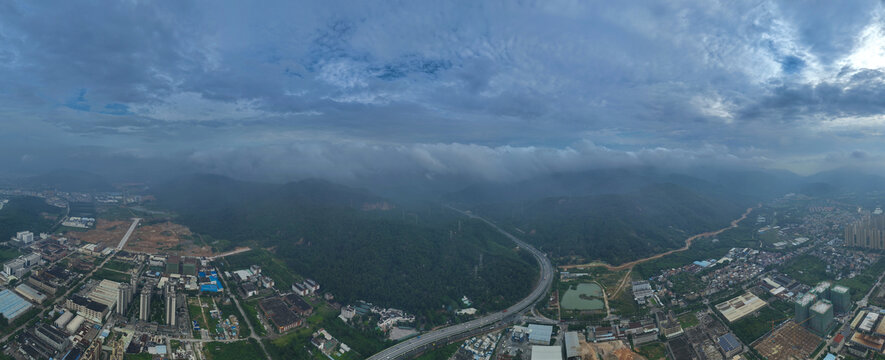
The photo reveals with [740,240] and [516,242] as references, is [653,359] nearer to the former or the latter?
[516,242]

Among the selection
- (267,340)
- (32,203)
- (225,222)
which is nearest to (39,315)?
(267,340)

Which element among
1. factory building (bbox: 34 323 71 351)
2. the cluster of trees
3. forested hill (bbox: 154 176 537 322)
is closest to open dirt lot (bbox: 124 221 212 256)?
forested hill (bbox: 154 176 537 322)

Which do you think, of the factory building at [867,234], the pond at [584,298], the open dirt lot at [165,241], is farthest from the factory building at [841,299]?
the open dirt lot at [165,241]

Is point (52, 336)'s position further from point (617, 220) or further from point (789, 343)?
point (617, 220)

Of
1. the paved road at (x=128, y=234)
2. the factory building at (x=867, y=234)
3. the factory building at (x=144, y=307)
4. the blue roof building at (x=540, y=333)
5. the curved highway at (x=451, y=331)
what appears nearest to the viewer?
the factory building at (x=144, y=307)

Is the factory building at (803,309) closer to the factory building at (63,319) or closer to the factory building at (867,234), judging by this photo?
the factory building at (867,234)

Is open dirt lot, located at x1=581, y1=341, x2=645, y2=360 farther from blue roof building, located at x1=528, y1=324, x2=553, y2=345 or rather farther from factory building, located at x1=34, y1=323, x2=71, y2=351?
factory building, located at x1=34, y1=323, x2=71, y2=351
